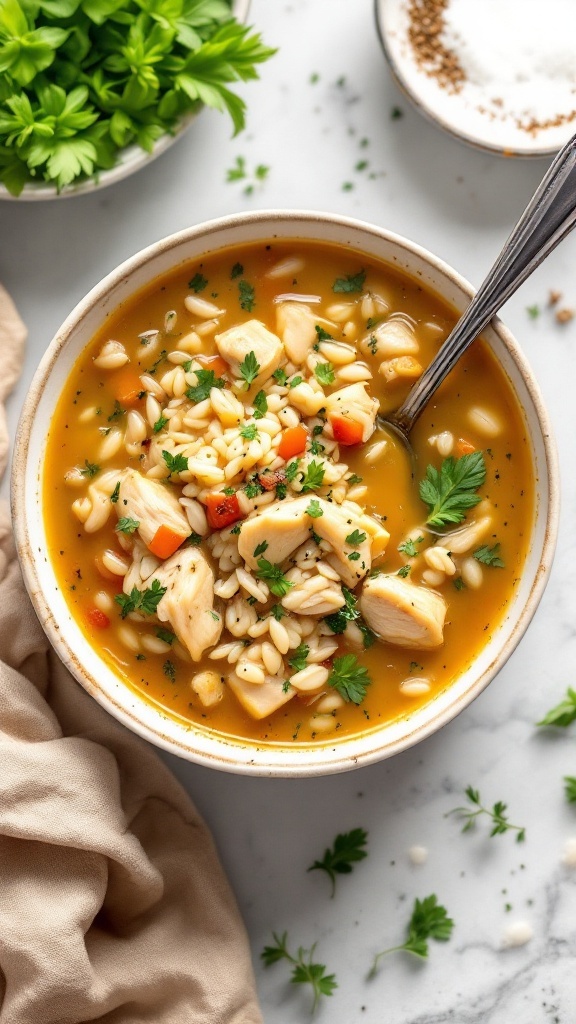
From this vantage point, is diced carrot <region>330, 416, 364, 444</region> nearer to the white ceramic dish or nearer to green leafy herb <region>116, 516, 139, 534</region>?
green leafy herb <region>116, 516, 139, 534</region>

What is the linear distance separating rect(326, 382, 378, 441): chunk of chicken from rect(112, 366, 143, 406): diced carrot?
0.75 metres

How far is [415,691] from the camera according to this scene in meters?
3.70

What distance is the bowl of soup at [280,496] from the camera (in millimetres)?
3570

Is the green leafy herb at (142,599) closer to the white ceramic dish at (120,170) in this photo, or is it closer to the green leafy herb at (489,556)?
the green leafy herb at (489,556)

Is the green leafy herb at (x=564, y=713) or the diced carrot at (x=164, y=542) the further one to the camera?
the green leafy herb at (x=564, y=713)

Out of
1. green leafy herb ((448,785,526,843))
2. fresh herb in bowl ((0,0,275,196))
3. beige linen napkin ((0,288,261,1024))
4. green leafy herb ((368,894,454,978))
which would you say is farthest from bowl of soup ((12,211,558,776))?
green leafy herb ((368,894,454,978))

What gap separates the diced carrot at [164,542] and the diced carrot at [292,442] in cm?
49

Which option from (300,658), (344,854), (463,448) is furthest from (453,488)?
(344,854)

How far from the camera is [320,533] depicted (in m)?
3.54

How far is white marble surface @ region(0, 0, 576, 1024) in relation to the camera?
4.15 metres

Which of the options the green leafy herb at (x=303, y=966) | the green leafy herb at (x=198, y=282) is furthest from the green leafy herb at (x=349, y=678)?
the green leafy herb at (x=198, y=282)

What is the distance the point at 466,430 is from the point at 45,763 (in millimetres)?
2061

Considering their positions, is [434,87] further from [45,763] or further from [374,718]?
[45,763]

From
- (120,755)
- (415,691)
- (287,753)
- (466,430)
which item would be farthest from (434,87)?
(120,755)
